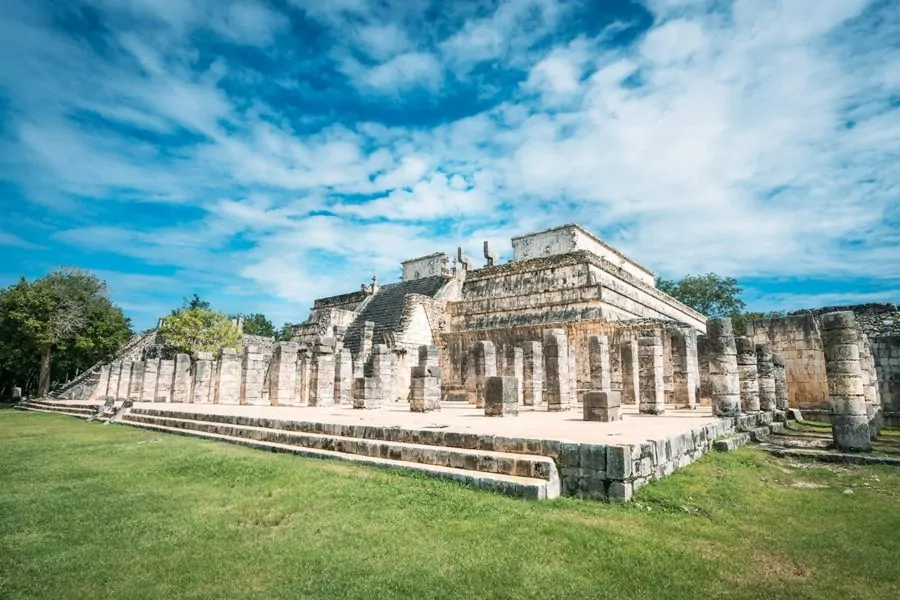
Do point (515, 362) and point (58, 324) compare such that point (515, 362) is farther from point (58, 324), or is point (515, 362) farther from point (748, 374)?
point (58, 324)

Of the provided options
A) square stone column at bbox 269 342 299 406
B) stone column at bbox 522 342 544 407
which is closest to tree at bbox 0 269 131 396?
square stone column at bbox 269 342 299 406

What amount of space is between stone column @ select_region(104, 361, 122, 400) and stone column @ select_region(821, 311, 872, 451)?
94.2ft

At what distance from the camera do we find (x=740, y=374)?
11.6 meters

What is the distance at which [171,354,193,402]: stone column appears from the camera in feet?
66.4

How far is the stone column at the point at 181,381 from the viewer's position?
20250mm

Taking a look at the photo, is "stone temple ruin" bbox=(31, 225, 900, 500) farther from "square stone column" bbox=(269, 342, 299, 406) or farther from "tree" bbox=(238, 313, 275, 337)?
"tree" bbox=(238, 313, 275, 337)

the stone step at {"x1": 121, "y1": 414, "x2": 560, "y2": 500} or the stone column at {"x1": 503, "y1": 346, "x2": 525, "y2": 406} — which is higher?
the stone column at {"x1": 503, "y1": 346, "x2": 525, "y2": 406}

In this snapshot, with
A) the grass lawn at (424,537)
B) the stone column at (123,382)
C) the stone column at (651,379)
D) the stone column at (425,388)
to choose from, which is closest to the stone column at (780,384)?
the stone column at (651,379)

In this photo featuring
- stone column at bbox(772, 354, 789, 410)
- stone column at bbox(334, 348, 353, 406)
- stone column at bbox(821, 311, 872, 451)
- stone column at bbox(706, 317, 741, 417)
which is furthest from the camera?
stone column at bbox(334, 348, 353, 406)

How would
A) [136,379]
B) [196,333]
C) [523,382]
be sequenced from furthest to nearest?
[196,333] → [136,379] → [523,382]

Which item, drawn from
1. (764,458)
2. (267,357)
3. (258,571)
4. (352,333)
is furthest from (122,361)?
(764,458)

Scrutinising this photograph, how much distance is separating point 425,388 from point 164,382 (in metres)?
14.1

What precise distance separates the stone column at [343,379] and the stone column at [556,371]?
23.9ft

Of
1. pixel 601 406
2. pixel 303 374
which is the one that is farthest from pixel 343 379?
pixel 601 406
